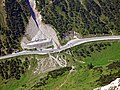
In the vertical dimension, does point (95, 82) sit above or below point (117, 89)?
below

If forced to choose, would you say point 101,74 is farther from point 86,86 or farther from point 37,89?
point 37,89

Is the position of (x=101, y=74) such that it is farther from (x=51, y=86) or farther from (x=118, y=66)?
(x=51, y=86)

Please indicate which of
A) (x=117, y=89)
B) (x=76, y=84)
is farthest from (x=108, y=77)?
(x=117, y=89)

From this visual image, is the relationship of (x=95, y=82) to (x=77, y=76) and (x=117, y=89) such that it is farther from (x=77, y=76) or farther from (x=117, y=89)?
(x=117, y=89)

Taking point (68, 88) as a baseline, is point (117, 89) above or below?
above

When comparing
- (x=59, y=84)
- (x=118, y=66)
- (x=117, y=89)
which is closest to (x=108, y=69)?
(x=118, y=66)

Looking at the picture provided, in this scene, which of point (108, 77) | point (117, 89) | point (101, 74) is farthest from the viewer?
point (101, 74)

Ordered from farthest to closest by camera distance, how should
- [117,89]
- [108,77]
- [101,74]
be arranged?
1. [101,74]
2. [108,77]
3. [117,89]

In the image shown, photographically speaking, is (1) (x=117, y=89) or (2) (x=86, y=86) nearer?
(1) (x=117, y=89)
